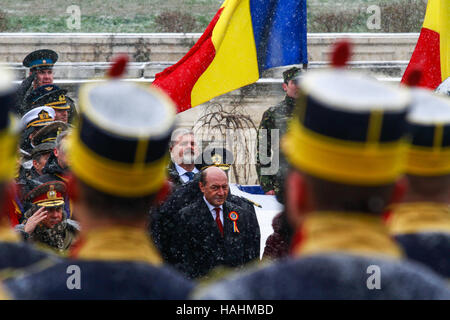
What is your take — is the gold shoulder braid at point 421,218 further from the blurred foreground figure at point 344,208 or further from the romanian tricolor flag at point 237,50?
the romanian tricolor flag at point 237,50

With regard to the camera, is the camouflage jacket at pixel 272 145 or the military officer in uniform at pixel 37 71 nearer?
the camouflage jacket at pixel 272 145

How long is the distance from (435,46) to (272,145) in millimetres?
1661

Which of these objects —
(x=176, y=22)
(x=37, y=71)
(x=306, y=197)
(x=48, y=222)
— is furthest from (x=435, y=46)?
(x=176, y=22)

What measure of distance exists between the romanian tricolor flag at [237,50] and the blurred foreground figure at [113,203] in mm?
4445

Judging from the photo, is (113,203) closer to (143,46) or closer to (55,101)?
(55,101)

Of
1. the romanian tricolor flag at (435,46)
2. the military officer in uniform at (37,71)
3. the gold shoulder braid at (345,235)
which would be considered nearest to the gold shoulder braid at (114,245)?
the gold shoulder braid at (345,235)

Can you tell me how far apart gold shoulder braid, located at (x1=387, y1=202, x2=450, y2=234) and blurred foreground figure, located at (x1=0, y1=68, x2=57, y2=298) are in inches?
44.5

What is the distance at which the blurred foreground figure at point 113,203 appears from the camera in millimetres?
2293

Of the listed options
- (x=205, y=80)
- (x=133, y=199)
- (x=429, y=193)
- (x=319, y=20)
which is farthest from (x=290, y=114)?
(x=319, y=20)

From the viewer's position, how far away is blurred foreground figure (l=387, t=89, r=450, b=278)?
266cm

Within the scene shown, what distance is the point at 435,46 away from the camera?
282 inches

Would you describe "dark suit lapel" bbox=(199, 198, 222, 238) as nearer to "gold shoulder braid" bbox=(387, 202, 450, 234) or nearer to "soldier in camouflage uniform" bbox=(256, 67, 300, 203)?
"soldier in camouflage uniform" bbox=(256, 67, 300, 203)

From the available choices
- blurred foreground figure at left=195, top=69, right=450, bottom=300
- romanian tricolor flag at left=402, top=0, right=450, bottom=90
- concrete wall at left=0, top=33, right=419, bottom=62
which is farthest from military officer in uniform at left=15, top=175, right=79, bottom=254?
concrete wall at left=0, top=33, right=419, bottom=62

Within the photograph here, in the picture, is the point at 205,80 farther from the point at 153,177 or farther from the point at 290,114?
the point at 153,177
